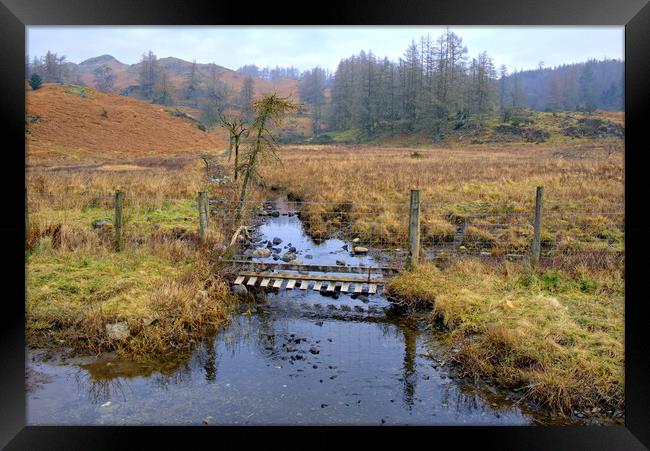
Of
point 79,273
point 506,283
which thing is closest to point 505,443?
point 506,283

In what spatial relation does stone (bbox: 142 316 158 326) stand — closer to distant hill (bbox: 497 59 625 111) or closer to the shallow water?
the shallow water

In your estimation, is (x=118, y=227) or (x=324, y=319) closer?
(x=324, y=319)

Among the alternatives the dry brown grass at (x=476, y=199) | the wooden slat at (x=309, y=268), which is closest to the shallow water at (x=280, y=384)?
the wooden slat at (x=309, y=268)

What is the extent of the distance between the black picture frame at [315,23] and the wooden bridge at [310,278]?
13.9ft

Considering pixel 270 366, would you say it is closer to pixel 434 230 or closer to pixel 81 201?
pixel 434 230

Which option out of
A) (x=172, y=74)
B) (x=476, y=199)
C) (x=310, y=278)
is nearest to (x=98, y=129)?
→ (x=476, y=199)

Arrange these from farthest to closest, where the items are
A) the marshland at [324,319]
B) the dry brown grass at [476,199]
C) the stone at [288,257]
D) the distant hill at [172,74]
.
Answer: the distant hill at [172,74] → the dry brown grass at [476,199] → the stone at [288,257] → the marshland at [324,319]

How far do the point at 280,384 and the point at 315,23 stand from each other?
12.3 feet

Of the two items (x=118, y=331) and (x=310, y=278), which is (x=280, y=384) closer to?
(x=118, y=331)

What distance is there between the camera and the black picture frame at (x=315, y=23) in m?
4.11

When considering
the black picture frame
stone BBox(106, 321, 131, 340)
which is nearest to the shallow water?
stone BBox(106, 321, 131, 340)

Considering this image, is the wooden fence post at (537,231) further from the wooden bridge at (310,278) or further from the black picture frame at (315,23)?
the black picture frame at (315,23)

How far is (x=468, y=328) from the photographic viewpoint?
666 centimetres

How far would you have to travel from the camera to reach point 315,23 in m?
4.34
